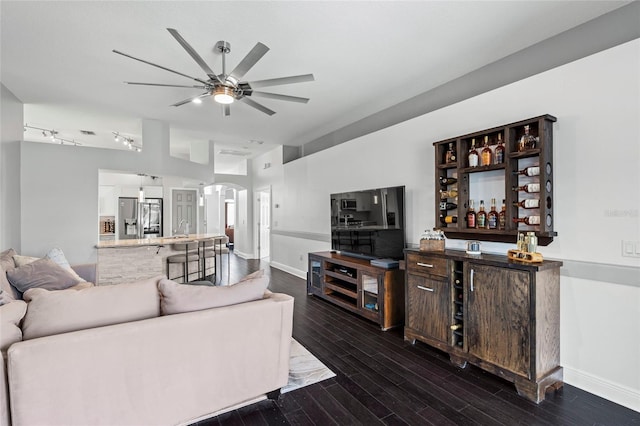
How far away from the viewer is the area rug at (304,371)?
245 centimetres

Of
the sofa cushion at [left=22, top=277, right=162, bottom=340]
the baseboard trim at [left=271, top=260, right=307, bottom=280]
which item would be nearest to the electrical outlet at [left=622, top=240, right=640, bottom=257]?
the sofa cushion at [left=22, top=277, right=162, bottom=340]

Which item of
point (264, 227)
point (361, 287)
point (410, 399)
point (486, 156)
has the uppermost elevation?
point (486, 156)

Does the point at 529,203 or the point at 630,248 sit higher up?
the point at 529,203

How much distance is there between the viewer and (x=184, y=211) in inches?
348

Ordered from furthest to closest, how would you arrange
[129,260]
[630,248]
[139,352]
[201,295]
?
[129,260]
[630,248]
[201,295]
[139,352]

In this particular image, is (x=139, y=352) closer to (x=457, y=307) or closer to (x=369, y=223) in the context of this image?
(x=457, y=307)

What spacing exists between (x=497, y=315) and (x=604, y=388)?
85 centimetres

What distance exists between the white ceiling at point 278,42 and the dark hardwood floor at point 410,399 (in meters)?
2.95

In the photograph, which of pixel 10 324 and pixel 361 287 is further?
pixel 361 287

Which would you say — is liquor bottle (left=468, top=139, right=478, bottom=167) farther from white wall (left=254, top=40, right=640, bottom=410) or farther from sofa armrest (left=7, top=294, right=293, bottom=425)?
sofa armrest (left=7, top=294, right=293, bottom=425)

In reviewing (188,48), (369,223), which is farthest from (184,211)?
(188,48)

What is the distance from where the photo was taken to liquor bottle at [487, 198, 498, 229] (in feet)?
9.21

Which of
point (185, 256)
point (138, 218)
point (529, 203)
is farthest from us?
point (138, 218)

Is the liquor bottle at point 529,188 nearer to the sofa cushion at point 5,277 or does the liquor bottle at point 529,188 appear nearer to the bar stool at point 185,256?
the sofa cushion at point 5,277
